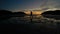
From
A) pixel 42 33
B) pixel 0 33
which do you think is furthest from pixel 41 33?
pixel 0 33

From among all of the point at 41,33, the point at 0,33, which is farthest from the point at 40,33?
the point at 0,33

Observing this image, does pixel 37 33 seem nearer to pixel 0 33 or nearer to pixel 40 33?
pixel 40 33

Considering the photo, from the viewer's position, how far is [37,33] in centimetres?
838

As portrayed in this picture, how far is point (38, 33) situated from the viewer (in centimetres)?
837

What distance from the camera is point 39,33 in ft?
27.4

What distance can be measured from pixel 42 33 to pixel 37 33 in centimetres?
35

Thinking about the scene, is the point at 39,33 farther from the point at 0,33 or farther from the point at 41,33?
the point at 0,33

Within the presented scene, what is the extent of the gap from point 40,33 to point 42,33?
0.14 metres

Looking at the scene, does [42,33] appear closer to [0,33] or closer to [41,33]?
[41,33]

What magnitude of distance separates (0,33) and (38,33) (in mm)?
2624

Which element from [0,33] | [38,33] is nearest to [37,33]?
[38,33]

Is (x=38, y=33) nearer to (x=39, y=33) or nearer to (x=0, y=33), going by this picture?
(x=39, y=33)

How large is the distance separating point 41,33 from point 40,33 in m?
0.07

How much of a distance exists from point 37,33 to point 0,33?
2.56m
